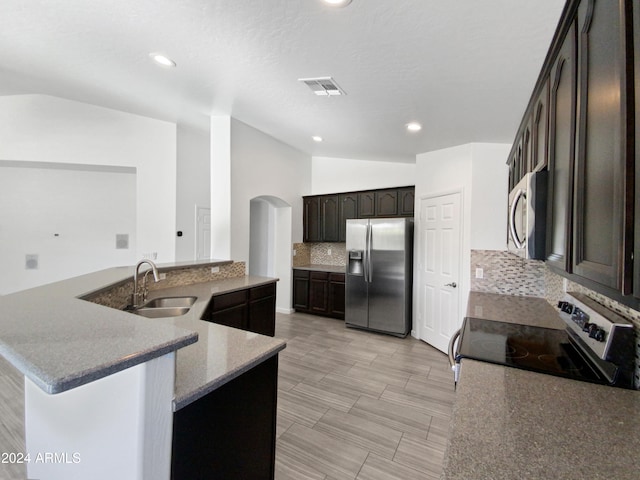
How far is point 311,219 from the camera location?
5629 mm

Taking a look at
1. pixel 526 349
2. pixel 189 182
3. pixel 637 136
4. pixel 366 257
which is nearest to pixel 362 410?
pixel 526 349

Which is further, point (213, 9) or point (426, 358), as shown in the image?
point (426, 358)

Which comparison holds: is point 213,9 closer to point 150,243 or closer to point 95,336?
point 95,336

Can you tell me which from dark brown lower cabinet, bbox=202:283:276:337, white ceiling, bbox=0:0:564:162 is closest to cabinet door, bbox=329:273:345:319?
dark brown lower cabinet, bbox=202:283:276:337

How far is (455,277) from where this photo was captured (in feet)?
11.8

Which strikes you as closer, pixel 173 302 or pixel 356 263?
pixel 173 302

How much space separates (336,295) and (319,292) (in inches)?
13.3

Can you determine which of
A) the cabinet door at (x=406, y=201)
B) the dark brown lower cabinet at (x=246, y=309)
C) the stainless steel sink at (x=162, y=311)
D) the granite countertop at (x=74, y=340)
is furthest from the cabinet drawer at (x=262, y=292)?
the cabinet door at (x=406, y=201)

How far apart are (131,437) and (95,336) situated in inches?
11.2

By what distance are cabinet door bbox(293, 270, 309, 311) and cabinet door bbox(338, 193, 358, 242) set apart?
0.95m

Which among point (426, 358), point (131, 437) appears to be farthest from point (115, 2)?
point (426, 358)

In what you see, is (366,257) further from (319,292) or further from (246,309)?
(246,309)

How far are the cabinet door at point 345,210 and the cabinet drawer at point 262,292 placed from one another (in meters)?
1.92

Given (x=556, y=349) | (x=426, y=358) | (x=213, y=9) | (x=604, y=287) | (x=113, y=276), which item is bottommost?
(x=426, y=358)
